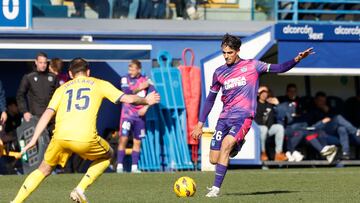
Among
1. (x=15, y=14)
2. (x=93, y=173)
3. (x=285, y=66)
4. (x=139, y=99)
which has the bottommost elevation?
(x=93, y=173)

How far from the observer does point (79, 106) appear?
34.5ft

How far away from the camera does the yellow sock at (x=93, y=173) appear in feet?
34.2

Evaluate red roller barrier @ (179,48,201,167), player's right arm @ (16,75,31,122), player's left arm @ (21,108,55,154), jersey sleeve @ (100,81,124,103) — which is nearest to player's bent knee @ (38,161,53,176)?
player's left arm @ (21,108,55,154)

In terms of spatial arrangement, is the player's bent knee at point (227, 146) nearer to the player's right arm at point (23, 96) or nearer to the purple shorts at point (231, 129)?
the purple shorts at point (231, 129)

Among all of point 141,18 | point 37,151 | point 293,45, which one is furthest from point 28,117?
point 293,45

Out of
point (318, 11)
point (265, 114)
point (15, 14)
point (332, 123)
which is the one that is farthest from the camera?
point (318, 11)

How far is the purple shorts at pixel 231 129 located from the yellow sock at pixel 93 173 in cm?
201

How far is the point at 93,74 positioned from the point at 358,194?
8.68 m

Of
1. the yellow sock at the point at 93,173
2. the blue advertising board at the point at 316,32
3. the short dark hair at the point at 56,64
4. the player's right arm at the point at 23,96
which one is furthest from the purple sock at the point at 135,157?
the yellow sock at the point at 93,173

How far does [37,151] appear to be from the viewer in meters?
17.7

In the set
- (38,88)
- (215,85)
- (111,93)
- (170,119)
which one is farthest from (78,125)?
(170,119)

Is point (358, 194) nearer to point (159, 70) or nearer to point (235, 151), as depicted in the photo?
point (235, 151)

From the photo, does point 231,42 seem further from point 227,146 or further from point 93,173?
point 93,173

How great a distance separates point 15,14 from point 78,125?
925 centimetres
